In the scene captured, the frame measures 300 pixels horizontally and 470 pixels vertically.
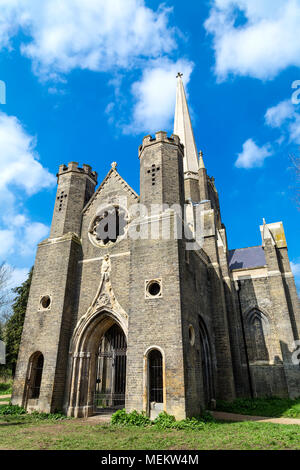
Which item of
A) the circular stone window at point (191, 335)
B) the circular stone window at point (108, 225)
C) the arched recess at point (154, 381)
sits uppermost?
the circular stone window at point (108, 225)

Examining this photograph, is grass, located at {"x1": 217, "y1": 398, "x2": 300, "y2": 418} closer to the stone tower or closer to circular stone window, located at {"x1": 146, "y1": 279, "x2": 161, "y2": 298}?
circular stone window, located at {"x1": 146, "y1": 279, "x2": 161, "y2": 298}

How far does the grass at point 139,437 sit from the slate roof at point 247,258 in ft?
49.6

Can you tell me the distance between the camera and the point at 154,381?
11.2 meters

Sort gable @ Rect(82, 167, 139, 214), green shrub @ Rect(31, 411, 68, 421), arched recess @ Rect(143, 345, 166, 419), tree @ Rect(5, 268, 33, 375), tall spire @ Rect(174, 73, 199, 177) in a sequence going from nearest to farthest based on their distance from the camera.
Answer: arched recess @ Rect(143, 345, 166, 419) < green shrub @ Rect(31, 411, 68, 421) < gable @ Rect(82, 167, 139, 214) < tree @ Rect(5, 268, 33, 375) < tall spire @ Rect(174, 73, 199, 177)

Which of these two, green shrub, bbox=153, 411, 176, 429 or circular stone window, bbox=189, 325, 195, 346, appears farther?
circular stone window, bbox=189, 325, 195, 346

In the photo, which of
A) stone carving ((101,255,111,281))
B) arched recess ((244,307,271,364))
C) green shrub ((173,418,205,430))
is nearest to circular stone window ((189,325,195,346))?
green shrub ((173,418,205,430))

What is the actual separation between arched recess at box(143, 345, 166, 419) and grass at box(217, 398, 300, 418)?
16.7 feet

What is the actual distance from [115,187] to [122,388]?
10826mm

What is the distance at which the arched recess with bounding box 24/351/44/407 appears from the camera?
506 inches

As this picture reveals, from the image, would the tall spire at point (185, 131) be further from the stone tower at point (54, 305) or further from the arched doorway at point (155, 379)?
the arched doorway at point (155, 379)

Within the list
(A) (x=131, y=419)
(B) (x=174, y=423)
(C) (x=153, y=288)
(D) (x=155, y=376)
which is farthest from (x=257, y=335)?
(A) (x=131, y=419)

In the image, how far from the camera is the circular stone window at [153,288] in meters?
11.9

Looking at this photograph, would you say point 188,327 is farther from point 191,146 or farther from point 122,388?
point 191,146

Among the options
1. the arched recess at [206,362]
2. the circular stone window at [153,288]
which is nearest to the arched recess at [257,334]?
the arched recess at [206,362]
